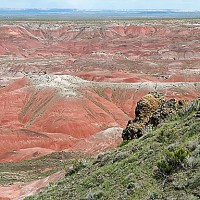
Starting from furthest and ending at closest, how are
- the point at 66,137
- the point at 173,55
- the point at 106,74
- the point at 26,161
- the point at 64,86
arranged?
the point at 173,55 → the point at 106,74 → the point at 64,86 → the point at 66,137 → the point at 26,161

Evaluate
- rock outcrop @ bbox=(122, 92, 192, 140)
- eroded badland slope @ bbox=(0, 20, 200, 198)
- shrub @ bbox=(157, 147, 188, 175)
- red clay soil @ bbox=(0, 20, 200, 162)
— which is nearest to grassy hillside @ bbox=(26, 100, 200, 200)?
shrub @ bbox=(157, 147, 188, 175)

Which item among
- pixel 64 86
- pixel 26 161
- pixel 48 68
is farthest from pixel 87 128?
pixel 48 68

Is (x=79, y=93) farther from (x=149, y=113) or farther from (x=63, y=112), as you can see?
(x=149, y=113)

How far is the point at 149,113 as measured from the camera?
29.7m

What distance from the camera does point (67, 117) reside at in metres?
61.9

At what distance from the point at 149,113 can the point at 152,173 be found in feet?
55.4

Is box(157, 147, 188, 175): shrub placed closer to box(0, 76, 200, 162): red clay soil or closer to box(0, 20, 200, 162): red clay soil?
box(0, 20, 200, 162): red clay soil

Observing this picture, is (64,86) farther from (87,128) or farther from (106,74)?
(106,74)

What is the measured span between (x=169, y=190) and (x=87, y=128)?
48837mm

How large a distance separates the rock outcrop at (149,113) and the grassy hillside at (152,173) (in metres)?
7.60

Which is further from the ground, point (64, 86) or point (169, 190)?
point (169, 190)

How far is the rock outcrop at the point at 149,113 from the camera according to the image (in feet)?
84.4

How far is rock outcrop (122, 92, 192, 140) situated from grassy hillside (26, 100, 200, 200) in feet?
24.9

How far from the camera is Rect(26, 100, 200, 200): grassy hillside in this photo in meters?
11.5
